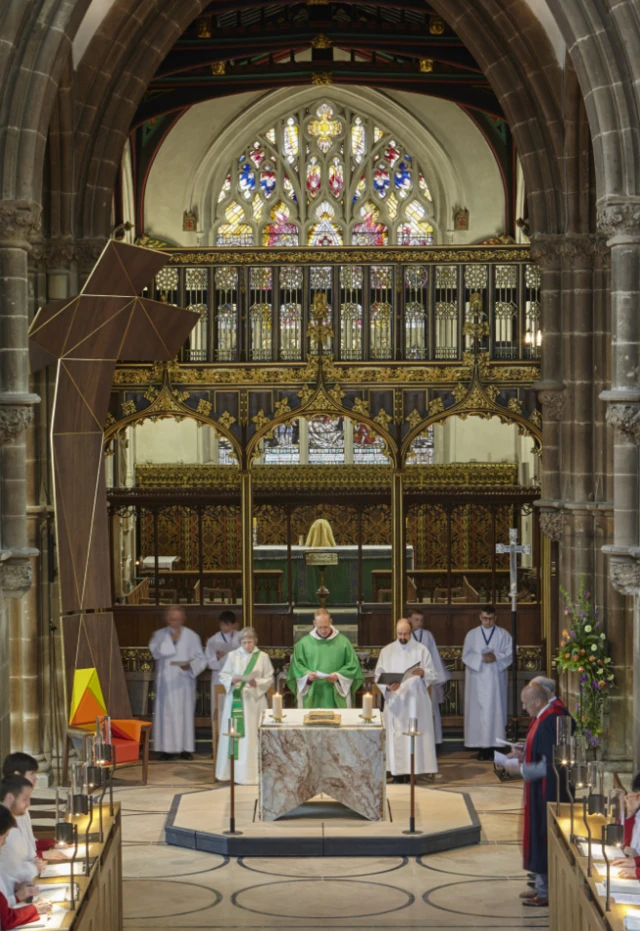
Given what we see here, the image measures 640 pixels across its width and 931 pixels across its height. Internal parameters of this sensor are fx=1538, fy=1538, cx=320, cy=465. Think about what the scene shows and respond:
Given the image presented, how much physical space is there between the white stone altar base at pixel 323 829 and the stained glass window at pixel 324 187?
1422 centimetres

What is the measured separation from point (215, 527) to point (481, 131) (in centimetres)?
757

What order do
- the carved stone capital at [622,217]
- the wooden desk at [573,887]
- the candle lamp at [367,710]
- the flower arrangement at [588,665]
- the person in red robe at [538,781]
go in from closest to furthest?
the wooden desk at [573,887], the person in red robe at [538,781], the carved stone capital at [622,217], the candle lamp at [367,710], the flower arrangement at [588,665]

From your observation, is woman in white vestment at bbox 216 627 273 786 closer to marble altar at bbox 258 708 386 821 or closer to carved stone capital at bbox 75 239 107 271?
marble altar at bbox 258 708 386 821

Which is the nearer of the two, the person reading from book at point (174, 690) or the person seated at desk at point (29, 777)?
the person seated at desk at point (29, 777)

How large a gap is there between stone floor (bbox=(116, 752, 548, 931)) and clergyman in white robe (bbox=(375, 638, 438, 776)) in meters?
1.65

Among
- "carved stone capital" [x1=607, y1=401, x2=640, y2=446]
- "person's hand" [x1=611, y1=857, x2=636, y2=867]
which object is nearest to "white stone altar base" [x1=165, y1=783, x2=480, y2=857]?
"carved stone capital" [x1=607, y1=401, x2=640, y2=446]

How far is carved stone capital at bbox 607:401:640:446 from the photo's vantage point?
12234 mm

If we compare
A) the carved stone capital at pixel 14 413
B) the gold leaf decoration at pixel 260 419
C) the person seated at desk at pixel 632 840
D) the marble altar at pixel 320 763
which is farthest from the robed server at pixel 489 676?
the person seated at desk at pixel 632 840

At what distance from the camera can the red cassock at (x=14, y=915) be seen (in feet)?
26.2

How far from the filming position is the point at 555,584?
57.6 ft

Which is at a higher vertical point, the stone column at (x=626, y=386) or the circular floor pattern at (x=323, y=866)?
the stone column at (x=626, y=386)

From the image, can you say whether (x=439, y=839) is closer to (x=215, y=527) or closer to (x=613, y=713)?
(x=613, y=713)

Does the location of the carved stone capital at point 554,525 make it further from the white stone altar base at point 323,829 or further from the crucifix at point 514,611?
→ the white stone altar base at point 323,829

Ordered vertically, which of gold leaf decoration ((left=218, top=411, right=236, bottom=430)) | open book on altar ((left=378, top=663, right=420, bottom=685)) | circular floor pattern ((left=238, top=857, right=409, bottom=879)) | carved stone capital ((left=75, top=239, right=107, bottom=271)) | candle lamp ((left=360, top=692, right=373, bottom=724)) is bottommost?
circular floor pattern ((left=238, top=857, right=409, bottom=879))
